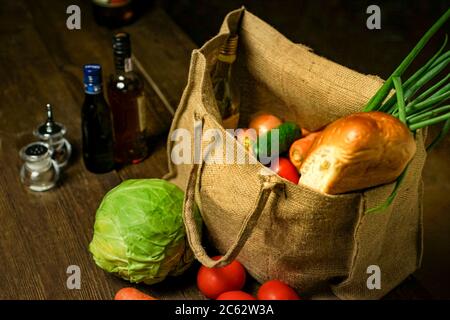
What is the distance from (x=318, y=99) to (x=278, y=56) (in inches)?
4.1

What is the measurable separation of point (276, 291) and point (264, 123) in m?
0.31

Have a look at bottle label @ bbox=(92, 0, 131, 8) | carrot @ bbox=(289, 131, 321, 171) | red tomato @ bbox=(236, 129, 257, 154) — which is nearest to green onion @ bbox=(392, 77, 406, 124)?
carrot @ bbox=(289, 131, 321, 171)

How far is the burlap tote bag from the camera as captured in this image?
2.64ft

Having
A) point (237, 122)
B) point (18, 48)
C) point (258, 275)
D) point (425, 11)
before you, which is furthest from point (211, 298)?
point (425, 11)

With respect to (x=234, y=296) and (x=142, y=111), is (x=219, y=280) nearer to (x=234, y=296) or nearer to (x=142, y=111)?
(x=234, y=296)

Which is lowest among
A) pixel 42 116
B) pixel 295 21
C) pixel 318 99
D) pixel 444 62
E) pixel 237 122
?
pixel 295 21

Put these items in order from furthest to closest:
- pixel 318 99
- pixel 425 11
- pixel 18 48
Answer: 1. pixel 425 11
2. pixel 18 48
3. pixel 318 99

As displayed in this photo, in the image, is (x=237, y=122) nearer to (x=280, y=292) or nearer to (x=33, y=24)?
(x=280, y=292)

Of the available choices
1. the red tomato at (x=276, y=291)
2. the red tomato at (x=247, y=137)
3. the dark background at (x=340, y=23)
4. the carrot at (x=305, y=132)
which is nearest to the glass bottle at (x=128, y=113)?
the red tomato at (x=247, y=137)

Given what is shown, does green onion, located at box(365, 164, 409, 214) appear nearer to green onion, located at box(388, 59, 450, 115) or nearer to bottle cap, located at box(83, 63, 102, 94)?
green onion, located at box(388, 59, 450, 115)

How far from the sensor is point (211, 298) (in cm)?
91

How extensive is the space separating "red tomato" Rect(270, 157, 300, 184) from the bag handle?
0.10 meters

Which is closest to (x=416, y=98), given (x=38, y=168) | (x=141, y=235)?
(x=141, y=235)

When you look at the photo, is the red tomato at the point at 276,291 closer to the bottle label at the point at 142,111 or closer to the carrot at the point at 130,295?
the carrot at the point at 130,295
